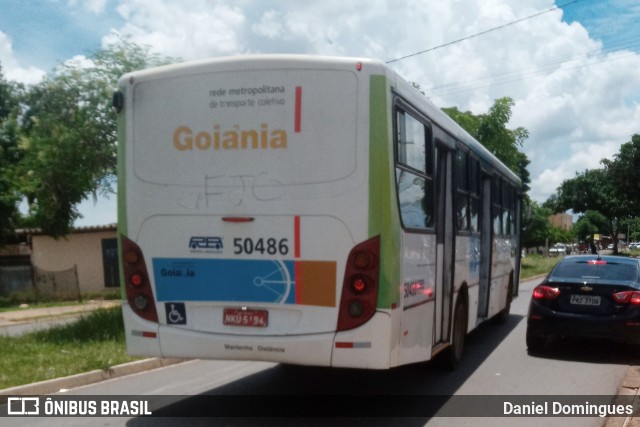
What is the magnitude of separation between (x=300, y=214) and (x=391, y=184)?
2.64 feet

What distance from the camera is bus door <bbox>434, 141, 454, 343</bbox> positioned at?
8.26m

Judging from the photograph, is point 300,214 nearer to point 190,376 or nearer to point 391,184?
point 391,184

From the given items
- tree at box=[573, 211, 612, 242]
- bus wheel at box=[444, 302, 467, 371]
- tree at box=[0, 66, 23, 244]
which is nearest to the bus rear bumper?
bus wheel at box=[444, 302, 467, 371]

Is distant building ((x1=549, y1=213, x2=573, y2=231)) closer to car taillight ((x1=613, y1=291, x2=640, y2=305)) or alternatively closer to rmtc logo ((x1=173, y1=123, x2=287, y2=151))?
car taillight ((x1=613, y1=291, x2=640, y2=305))

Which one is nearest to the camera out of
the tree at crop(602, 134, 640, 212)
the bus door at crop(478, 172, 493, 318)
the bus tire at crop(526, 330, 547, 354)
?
the bus tire at crop(526, 330, 547, 354)

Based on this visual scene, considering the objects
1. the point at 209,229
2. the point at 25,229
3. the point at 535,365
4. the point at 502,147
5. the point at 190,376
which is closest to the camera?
the point at 209,229

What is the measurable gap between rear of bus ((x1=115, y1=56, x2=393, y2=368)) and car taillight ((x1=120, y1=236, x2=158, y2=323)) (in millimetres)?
13

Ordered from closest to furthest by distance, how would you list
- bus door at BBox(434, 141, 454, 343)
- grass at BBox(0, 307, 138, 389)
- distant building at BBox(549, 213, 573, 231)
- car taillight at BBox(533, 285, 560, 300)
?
bus door at BBox(434, 141, 454, 343)
grass at BBox(0, 307, 138, 389)
car taillight at BBox(533, 285, 560, 300)
distant building at BBox(549, 213, 573, 231)

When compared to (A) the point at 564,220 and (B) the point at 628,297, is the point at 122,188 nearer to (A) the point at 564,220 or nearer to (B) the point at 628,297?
(B) the point at 628,297

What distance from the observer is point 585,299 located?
34.4ft

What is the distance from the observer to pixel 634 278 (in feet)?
35.2

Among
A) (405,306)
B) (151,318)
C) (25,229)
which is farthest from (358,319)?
(25,229)

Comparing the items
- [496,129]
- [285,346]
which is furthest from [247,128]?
[496,129]

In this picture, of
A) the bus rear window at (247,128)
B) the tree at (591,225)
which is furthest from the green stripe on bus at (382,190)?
the tree at (591,225)
